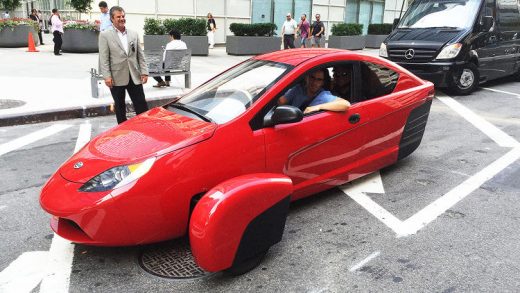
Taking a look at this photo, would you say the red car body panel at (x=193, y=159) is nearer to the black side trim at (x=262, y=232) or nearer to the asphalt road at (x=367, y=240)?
the black side trim at (x=262, y=232)

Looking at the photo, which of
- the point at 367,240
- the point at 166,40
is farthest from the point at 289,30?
the point at 367,240

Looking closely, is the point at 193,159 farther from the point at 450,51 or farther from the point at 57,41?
the point at 57,41

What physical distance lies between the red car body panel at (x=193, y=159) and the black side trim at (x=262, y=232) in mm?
122

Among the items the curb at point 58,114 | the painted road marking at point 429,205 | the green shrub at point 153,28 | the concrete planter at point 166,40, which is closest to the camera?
the painted road marking at point 429,205

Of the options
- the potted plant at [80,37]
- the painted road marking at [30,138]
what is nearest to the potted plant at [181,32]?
the potted plant at [80,37]

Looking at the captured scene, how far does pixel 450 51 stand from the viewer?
9.55 metres

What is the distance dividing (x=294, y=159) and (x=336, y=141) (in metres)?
0.55

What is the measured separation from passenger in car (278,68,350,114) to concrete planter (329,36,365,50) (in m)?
19.0

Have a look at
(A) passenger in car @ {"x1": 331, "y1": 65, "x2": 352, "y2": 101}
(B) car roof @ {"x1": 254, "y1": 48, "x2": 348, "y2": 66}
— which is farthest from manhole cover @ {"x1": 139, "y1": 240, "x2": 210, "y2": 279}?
(A) passenger in car @ {"x1": 331, "y1": 65, "x2": 352, "y2": 101}

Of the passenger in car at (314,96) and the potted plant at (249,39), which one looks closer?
the passenger in car at (314,96)

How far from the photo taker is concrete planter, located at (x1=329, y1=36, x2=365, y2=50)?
73.9 feet

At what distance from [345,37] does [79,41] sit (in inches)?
491

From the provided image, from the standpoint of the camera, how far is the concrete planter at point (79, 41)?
56.0ft

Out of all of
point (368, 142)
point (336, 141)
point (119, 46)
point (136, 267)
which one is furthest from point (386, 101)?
point (119, 46)
